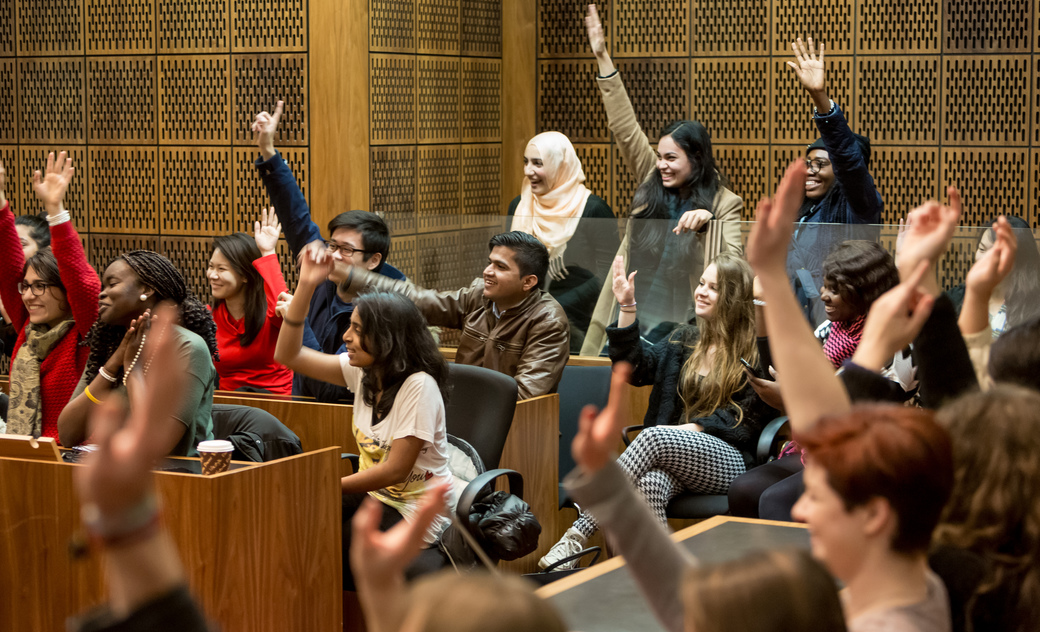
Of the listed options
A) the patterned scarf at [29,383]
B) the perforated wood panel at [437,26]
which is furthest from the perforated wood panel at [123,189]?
the patterned scarf at [29,383]

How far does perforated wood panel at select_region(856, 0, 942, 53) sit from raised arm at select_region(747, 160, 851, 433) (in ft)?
18.9

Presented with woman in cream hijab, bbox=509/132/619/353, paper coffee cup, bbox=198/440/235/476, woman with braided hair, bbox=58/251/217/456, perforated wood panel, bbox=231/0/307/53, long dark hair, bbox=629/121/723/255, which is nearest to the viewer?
paper coffee cup, bbox=198/440/235/476

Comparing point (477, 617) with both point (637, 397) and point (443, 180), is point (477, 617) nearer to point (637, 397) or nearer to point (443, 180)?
point (637, 397)

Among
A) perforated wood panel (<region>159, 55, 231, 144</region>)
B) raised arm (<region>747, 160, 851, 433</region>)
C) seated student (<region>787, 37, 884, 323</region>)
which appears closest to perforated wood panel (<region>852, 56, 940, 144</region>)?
seated student (<region>787, 37, 884, 323</region>)

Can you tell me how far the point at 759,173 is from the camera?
7.61m

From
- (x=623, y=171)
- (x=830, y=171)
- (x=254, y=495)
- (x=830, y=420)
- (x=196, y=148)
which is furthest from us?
(x=623, y=171)

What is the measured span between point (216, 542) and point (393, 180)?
3837 millimetres

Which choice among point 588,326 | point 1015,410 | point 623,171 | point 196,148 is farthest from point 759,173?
point 1015,410

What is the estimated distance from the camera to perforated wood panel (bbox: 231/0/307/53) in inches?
256

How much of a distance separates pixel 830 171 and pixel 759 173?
1.97 m

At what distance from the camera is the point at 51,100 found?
7230mm

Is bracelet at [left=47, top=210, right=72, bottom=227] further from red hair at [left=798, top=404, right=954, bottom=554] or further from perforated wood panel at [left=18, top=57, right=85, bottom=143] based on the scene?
red hair at [left=798, top=404, right=954, bottom=554]

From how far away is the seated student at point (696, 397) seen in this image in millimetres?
4234

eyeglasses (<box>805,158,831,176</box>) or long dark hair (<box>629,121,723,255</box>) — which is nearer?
long dark hair (<box>629,121,723,255</box>)
